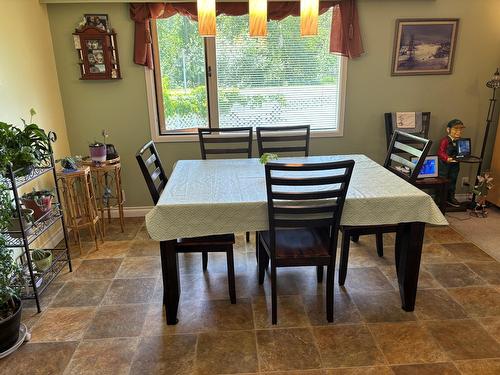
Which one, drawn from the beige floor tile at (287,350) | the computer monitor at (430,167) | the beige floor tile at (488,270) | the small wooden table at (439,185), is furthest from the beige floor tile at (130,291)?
the computer monitor at (430,167)

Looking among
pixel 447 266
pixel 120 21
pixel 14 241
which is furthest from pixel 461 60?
pixel 14 241

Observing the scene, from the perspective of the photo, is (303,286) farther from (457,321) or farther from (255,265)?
Result: (457,321)

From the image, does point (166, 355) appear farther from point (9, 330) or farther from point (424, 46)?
point (424, 46)

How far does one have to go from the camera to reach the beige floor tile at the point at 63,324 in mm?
2105

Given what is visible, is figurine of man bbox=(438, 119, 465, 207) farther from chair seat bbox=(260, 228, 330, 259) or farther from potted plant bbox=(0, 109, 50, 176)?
potted plant bbox=(0, 109, 50, 176)

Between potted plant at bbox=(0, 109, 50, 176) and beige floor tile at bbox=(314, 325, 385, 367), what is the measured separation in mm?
1955

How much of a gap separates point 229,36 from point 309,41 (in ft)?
2.52

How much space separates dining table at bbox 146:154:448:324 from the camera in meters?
1.98

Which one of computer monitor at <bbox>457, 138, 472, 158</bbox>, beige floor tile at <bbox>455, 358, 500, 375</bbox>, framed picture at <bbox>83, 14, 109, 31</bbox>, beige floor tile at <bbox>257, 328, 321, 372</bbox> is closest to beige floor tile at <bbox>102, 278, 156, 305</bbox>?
beige floor tile at <bbox>257, 328, 321, 372</bbox>

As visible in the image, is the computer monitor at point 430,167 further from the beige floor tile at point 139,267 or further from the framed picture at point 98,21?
the framed picture at point 98,21

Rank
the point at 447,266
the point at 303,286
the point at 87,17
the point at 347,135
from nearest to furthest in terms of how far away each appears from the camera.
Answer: the point at 303,286 < the point at 447,266 < the point at 87,17 < the point at 347,135

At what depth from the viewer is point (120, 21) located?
332cm

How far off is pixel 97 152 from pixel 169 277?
159cm

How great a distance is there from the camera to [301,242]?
2209mm
